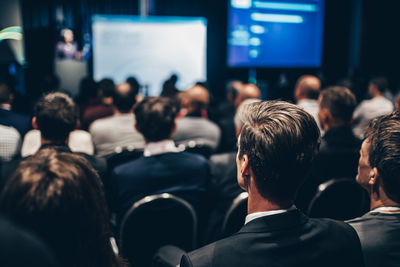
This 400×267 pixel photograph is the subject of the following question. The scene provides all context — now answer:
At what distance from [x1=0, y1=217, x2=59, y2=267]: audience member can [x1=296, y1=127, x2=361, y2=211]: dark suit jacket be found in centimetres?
211

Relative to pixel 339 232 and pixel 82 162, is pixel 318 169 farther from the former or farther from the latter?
pixel 82 162

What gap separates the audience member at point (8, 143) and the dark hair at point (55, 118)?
0.86 metres

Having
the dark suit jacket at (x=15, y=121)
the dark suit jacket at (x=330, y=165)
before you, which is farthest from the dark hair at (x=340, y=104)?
the dark suit jacket at (x=15, y=121)

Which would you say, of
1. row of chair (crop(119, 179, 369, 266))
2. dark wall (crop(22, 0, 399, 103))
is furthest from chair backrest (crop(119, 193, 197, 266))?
dark wall (crop(22, 0, 399, 103))

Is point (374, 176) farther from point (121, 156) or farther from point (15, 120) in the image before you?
point (15, 120)

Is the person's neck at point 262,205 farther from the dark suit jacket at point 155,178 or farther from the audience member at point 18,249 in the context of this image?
the dark suit jacket at point 155,178

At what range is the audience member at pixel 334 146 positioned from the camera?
2.47m

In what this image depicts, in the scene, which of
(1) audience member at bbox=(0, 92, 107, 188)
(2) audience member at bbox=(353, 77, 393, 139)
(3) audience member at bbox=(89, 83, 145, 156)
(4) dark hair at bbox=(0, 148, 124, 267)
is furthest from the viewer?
(2) audience member at bbox=(353, 77, 393, 139)

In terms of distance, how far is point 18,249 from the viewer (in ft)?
1.47

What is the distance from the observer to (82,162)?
0.90m

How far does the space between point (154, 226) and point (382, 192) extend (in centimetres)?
112

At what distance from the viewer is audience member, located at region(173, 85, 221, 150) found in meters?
3.68

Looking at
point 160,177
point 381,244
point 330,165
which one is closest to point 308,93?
point 330,165

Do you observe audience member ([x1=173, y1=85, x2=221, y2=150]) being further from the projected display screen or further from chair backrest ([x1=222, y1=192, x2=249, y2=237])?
the projected display screen
